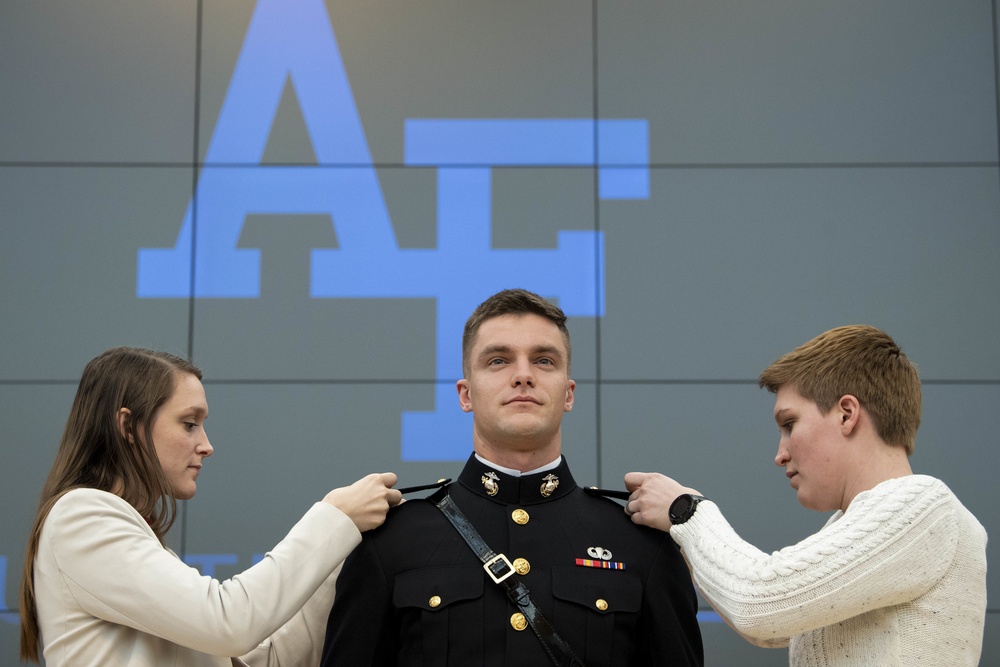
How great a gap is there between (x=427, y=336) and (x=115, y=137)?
1516 millimetres

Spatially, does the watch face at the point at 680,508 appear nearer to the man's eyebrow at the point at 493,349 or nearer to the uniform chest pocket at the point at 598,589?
the uniform chest pocket at the point at 598,589

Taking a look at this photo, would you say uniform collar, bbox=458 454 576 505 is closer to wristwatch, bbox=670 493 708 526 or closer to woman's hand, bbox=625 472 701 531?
woman's hand, bbox=625 472 701 531

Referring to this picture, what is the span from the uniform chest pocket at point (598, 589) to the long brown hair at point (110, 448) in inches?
33.9

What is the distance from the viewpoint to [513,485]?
98.7 inches

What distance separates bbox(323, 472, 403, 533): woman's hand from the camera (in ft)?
7.64

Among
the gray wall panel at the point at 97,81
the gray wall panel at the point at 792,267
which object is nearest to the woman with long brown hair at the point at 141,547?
the gray wall panel at the point at 792,267

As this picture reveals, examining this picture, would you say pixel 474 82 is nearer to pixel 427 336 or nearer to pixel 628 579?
pixel 427 336

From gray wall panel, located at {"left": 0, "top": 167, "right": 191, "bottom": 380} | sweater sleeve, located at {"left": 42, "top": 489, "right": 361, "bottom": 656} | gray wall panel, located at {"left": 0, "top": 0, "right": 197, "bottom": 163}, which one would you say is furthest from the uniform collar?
gray wall panel, located at {"left": 0, "top": 0, "right": 197, "bottom": 163}

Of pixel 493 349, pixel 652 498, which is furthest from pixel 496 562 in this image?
pixel 493 349

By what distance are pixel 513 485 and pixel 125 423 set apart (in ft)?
2.91

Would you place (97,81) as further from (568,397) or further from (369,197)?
(568,397)

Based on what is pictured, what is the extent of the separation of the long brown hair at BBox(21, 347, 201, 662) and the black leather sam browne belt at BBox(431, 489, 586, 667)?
0.65 m

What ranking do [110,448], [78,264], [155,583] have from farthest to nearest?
[78,264] < [110,448] < [155,583]

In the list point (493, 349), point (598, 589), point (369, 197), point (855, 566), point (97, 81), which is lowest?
point (598, 589)
